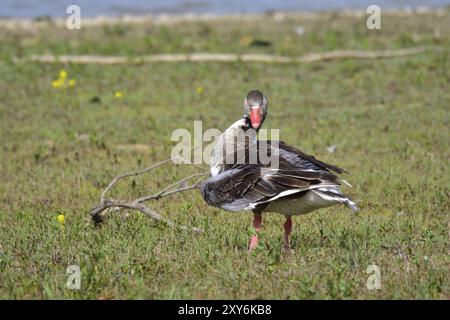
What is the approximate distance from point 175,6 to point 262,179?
26.5 m

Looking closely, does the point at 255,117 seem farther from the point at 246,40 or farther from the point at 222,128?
the point at 246,40

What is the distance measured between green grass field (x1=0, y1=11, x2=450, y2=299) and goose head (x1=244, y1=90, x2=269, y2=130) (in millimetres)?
1133

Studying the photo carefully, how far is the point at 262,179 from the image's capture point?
24.9 feet

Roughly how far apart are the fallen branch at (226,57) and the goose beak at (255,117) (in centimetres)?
1108

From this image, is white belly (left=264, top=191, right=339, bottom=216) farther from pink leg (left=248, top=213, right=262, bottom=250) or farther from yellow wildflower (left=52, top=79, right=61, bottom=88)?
yellow wildflower (left=52, top=79, right=61, bottom=88)

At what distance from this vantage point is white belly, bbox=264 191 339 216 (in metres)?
7.38

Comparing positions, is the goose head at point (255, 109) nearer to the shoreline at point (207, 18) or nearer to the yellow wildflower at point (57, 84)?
the yellow wildflower at point (57, 84)

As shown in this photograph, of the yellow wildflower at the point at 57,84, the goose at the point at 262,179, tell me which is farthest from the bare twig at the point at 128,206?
the yellow wildflower at the point at 57,84

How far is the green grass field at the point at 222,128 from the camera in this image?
7.09m

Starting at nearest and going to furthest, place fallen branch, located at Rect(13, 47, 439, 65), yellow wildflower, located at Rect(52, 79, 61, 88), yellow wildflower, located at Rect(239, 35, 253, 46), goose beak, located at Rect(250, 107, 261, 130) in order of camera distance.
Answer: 1. goose beak, located at Rect(250, 107, 261, 130)
2. yellow wildflower, located at Rect(52, 79, 61, 88)
3. fallen branch, located at Rect(13, 47, 439, 65)
4. yellow wildflower, located at Rect(239, 35, 253, 46)

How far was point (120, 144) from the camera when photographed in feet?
46.0

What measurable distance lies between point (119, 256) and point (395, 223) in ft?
10.1

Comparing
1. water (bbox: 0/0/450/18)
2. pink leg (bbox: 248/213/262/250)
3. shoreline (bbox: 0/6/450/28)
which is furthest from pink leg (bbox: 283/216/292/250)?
water (bbox: 0/0/450/18)

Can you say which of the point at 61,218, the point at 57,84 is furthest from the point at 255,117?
the point at 57,84
